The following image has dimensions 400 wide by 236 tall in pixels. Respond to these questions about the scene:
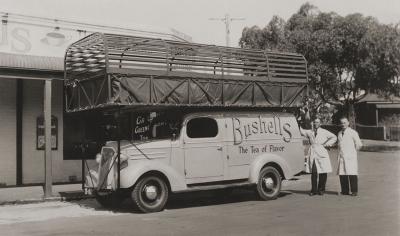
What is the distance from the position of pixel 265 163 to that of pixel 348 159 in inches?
79.2

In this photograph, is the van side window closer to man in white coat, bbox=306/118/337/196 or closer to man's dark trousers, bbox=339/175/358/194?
man in white coat, bbox=306/118/337/196

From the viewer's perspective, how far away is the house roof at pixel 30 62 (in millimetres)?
13430

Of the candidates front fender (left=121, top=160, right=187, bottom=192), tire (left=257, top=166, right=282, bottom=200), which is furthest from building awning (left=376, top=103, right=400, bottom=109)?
front fender (left=121, top=160, right=187, bottom=192)

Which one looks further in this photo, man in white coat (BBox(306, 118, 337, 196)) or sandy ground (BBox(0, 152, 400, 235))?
man in white coat (BBox(306, 118, 337, 196))

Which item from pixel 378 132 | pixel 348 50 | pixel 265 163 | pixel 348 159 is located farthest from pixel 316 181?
pixel 378 132

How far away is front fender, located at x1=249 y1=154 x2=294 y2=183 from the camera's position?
38.9 ft

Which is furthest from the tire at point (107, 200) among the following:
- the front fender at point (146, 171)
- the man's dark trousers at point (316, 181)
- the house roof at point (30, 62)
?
the man's dark trousers at point (316, 181)

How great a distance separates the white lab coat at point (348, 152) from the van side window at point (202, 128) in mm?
3162

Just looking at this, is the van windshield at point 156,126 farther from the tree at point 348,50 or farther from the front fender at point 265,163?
the tree at point 348,50

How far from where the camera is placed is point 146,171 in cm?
1040

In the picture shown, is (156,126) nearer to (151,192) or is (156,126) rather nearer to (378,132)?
(151,192)

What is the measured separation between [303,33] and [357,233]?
69.4ft

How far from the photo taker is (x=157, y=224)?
30.1 feet

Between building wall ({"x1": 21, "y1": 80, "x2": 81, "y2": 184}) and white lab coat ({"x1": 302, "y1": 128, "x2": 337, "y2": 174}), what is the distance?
25.2 feet
